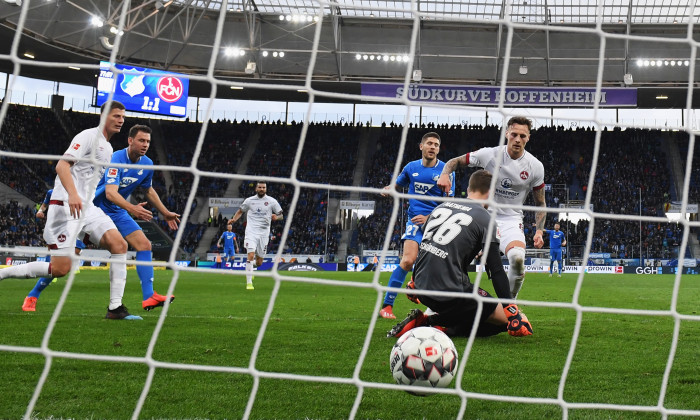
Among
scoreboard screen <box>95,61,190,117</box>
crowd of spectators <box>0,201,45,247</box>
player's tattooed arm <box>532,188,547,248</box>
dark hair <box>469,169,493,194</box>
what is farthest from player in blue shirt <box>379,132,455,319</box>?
crowd of spectators <box>0,201,45,247</box>

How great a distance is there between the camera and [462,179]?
97.3 feet

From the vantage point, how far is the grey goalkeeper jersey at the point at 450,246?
4242mm

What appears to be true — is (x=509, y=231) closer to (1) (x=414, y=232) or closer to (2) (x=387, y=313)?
(1) (x=414, y=232)

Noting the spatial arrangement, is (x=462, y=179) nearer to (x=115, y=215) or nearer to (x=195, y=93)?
(x=195, y=93)

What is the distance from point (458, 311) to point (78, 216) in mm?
3120

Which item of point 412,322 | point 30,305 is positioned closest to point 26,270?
point 30,305

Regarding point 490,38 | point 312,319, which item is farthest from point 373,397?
point 490,38

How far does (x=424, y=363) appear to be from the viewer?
296cm

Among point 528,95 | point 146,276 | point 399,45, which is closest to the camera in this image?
point 146,276

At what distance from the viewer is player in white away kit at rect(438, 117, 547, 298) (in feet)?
17.7

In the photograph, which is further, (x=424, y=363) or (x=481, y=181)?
(x=481, y=181)

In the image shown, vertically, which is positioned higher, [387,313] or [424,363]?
[424,363]

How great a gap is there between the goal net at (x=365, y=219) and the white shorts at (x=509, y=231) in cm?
79

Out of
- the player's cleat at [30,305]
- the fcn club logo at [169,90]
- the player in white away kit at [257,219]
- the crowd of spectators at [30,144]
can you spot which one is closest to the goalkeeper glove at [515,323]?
the player's cleat at [30,305]
